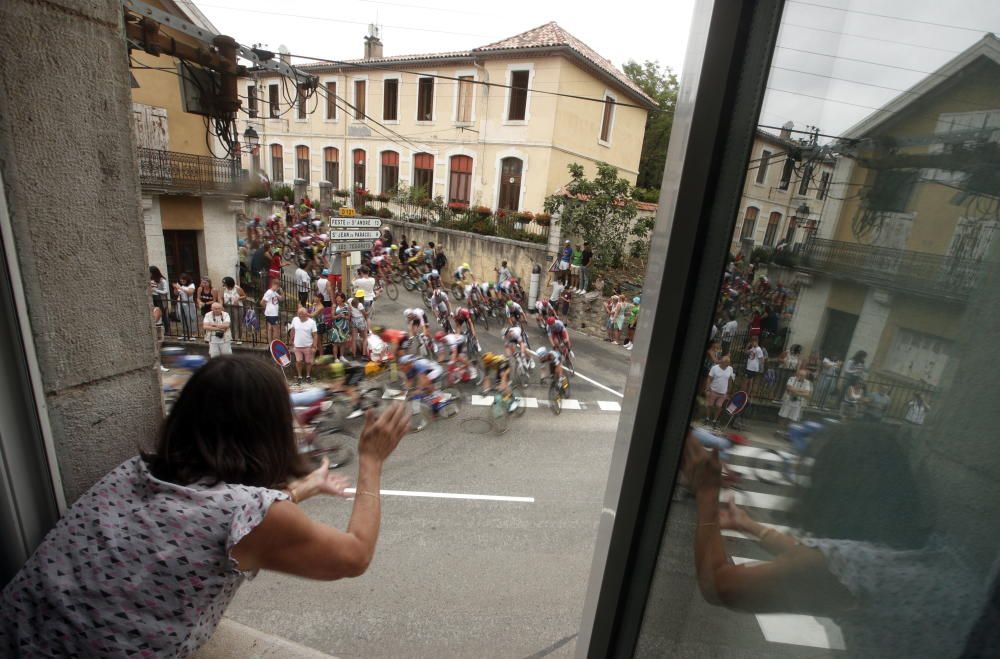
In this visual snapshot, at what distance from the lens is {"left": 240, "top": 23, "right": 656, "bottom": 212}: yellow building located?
16.0 m

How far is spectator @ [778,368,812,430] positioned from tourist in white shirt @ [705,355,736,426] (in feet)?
0.40

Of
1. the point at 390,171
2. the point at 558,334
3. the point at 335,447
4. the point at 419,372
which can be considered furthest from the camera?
the point at 390,171

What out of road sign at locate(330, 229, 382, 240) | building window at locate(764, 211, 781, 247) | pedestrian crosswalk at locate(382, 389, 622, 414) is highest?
building window at locate(764, 211, 781, 247)

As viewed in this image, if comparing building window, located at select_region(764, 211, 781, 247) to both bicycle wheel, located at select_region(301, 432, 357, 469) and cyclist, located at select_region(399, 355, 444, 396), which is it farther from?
cyclist, located at select_region(399, 355, 444, 396)

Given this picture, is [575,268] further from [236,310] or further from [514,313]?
[236,310]

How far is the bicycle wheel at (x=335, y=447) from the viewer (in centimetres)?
534

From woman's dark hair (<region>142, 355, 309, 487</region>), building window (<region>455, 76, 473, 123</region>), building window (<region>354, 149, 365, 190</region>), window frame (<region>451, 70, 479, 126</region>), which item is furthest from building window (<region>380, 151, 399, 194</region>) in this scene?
woman's dark hair (<region>142, 355, 309, 487</region>)

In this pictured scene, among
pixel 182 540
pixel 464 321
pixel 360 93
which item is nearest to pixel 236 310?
pixel 464 321

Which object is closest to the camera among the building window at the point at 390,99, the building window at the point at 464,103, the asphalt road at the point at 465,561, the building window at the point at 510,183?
the asphalt road at the point at 465,561

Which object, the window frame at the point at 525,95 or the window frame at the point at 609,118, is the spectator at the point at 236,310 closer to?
the window frame at the point at 525,95

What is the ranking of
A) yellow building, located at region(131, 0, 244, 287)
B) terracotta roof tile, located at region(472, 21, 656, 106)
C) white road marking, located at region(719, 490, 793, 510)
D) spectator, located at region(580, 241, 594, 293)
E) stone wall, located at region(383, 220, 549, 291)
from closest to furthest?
white road marking, located at region(719, 490, 793, 510) → yellow building, located at region(131, 0, 244, 287) → spectator, located at region(580, 241, 594, 293) → stone wall, located at region(383, 220, 549, 291) → terracotta roof tile, located at region(472, 21, 656, 106)

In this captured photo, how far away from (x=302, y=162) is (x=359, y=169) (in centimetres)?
352

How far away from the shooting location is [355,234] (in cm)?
925

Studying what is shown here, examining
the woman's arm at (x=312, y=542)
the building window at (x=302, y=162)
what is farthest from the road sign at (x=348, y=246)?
the building window at (x=302, y=162)
